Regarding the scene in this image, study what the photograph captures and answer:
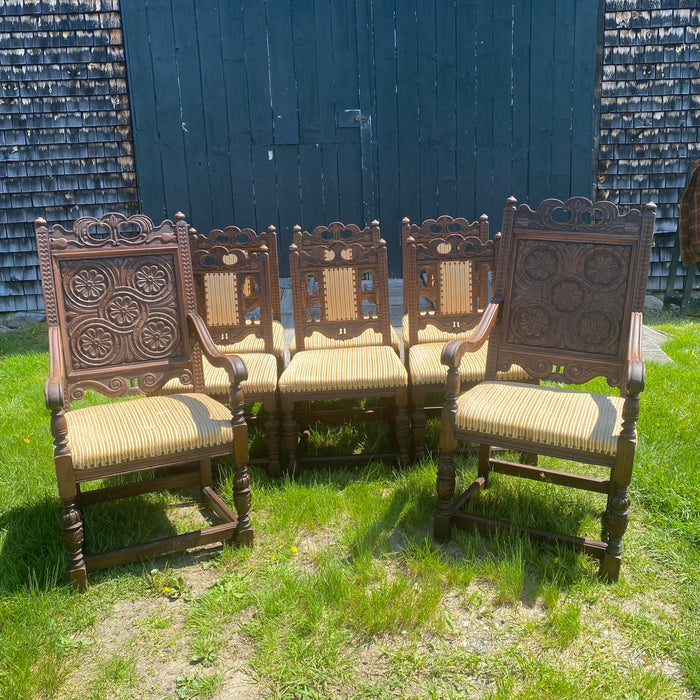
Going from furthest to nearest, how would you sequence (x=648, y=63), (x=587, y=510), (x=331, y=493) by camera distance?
(x=648, y=63) → (x=331, y=493) → (x=587, y=510)

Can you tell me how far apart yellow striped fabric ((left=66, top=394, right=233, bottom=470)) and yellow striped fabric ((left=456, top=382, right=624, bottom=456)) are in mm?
1006

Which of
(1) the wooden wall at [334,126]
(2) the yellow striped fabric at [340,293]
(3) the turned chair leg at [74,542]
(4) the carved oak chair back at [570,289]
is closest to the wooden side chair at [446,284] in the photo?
(2) the yellow striped fabric at [340,293]

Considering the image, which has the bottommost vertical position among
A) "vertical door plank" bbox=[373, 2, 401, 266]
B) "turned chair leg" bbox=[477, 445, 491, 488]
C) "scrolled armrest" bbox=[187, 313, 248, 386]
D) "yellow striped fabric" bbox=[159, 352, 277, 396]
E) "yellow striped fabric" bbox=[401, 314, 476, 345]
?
"turned chair leg" bbox=[477, 445, 491, 488]

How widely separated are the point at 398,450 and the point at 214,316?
1267mm

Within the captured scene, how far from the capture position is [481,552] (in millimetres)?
2701

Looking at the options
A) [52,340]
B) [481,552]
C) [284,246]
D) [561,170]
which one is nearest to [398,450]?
[481,552]

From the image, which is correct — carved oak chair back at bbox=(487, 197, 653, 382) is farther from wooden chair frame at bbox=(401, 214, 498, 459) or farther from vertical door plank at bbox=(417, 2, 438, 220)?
vertical door plank at bbox=(417, 2, 438, 220)

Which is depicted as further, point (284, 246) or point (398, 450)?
point (284, 246)

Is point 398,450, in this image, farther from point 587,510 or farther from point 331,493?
point 587,510

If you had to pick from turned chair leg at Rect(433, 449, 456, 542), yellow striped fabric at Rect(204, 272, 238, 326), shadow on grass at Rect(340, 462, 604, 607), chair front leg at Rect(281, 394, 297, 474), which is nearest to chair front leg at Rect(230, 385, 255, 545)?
shadow on grass at Rect(340, 462, 604, 607)

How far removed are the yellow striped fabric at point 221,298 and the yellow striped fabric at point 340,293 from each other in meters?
0.52

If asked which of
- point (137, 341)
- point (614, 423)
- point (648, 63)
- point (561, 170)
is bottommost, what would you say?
point (614, 423)

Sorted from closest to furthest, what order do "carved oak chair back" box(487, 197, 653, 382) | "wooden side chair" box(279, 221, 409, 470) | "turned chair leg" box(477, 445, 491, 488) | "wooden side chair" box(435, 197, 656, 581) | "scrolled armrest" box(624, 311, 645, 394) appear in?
"scrolled armrest" box(624, 311, 645, 394)
"wooden side chair" box(435, 197, 656, 581)
"carved oak chair back" box(487, 197, 653, 382)
"turned chair leg" box(477, 445, 491, 488)
"wooden side chair" box(279, 221, 409, 470)

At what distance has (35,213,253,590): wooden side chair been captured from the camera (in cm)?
251
